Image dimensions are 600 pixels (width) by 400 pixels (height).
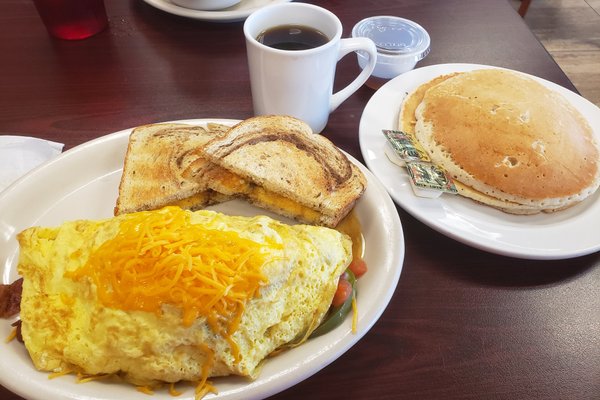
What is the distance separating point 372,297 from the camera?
1.04m

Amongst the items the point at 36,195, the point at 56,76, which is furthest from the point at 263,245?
the point at 56,76

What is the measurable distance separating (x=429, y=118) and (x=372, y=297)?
0.77 meters

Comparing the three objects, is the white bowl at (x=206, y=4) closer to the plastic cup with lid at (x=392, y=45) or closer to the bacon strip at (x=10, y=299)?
the plastic cup with lid at (x=392, y=45)

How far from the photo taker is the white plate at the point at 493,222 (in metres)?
1.24

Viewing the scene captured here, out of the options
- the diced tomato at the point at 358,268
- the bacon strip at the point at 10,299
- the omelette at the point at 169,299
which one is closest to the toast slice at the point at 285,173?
the diced tomato at the point at 358,268

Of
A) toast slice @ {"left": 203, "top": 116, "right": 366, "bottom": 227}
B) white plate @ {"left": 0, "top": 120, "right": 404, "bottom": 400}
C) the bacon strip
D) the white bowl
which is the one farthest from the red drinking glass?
the bacon strip

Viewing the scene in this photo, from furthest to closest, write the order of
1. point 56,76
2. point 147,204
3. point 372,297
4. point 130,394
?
point 56,76 → point 147,204 → point 372,297 → point 130,394

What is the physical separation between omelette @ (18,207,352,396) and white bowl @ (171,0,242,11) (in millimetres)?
1355

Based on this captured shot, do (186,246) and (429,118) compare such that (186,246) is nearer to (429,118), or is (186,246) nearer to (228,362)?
(228,362)

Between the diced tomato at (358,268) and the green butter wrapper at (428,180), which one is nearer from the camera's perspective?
the diced tomato at (358,268)

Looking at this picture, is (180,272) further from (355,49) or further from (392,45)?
(392,45)

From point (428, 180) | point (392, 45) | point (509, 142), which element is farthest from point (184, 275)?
point (392, 45)

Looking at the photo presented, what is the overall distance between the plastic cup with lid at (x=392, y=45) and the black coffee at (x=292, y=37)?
0.37 meters

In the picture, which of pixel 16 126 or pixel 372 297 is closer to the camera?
pixel 372 297
